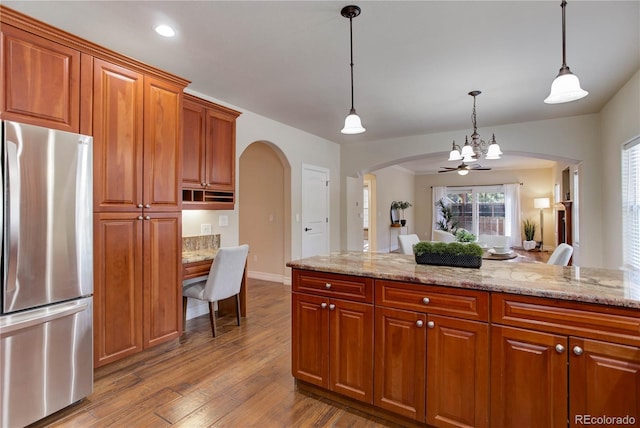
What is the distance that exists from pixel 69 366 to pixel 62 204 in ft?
3.41

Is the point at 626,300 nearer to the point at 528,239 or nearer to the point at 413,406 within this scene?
the point at 413,406

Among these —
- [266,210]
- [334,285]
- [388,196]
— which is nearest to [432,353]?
[334,285]

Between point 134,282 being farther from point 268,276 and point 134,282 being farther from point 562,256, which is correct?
point 562,256

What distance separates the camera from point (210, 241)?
384 centimetres

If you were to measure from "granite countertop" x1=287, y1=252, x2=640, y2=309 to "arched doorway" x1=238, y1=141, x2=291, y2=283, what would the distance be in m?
3.13

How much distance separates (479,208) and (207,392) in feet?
34.3

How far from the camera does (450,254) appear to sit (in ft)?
6.68

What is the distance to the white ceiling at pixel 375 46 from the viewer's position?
2.14 meters

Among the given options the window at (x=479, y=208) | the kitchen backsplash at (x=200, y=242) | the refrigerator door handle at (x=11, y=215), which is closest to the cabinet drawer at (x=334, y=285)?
the refrigerator door handle at (x=11, y=215)

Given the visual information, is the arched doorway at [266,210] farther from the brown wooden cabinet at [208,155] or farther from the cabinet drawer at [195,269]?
the cabinet drawer at [195,269]

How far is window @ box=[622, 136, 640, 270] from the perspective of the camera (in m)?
3.24

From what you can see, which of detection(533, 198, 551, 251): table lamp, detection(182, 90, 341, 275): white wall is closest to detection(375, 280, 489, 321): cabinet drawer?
detection(182, 90, 341, 275): white wall

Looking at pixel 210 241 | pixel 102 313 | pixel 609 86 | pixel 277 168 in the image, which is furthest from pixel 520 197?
pixel 102 313
